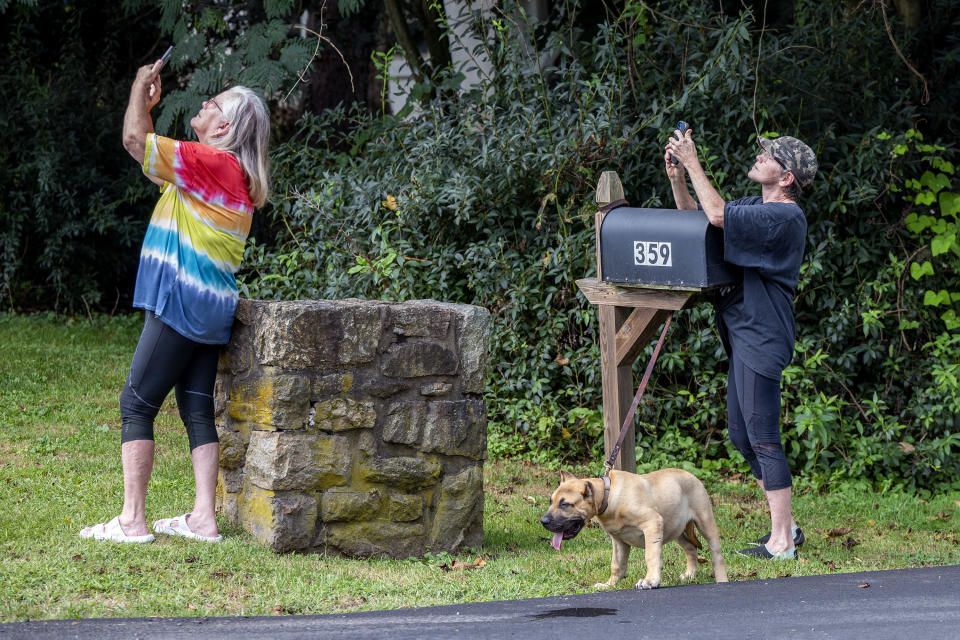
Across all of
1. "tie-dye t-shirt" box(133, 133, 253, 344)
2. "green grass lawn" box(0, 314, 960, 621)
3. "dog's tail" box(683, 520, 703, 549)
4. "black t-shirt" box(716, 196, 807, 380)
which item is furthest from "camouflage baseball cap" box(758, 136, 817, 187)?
"tie-dye t-shirt" box(133, 133, 253, 344)

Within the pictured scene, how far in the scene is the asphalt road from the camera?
155 inches

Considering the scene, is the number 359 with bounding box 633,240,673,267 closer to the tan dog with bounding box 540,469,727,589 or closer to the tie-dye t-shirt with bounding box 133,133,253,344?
the tan dog with bounding box 540,469,727,589

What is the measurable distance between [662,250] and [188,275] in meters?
2.31

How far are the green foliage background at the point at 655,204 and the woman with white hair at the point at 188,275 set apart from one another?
11.0 ft

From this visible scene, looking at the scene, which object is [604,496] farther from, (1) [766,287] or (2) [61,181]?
(2) [61,181]

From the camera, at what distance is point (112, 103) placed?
12555mm

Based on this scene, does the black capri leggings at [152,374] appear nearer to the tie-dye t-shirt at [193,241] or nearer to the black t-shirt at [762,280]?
the tie-dye t-shirt at [193,241]

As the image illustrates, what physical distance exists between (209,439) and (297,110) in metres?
8.35

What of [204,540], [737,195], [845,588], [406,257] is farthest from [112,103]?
[845,588]

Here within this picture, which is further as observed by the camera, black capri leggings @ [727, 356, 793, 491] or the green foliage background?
the green foliage background

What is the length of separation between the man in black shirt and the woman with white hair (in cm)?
212

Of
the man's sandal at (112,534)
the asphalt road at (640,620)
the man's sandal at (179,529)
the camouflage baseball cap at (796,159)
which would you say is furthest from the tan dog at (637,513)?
the man's sandal at (112,534)

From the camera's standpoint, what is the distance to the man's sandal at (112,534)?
5020 mm

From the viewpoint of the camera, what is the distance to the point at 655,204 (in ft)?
26.8
